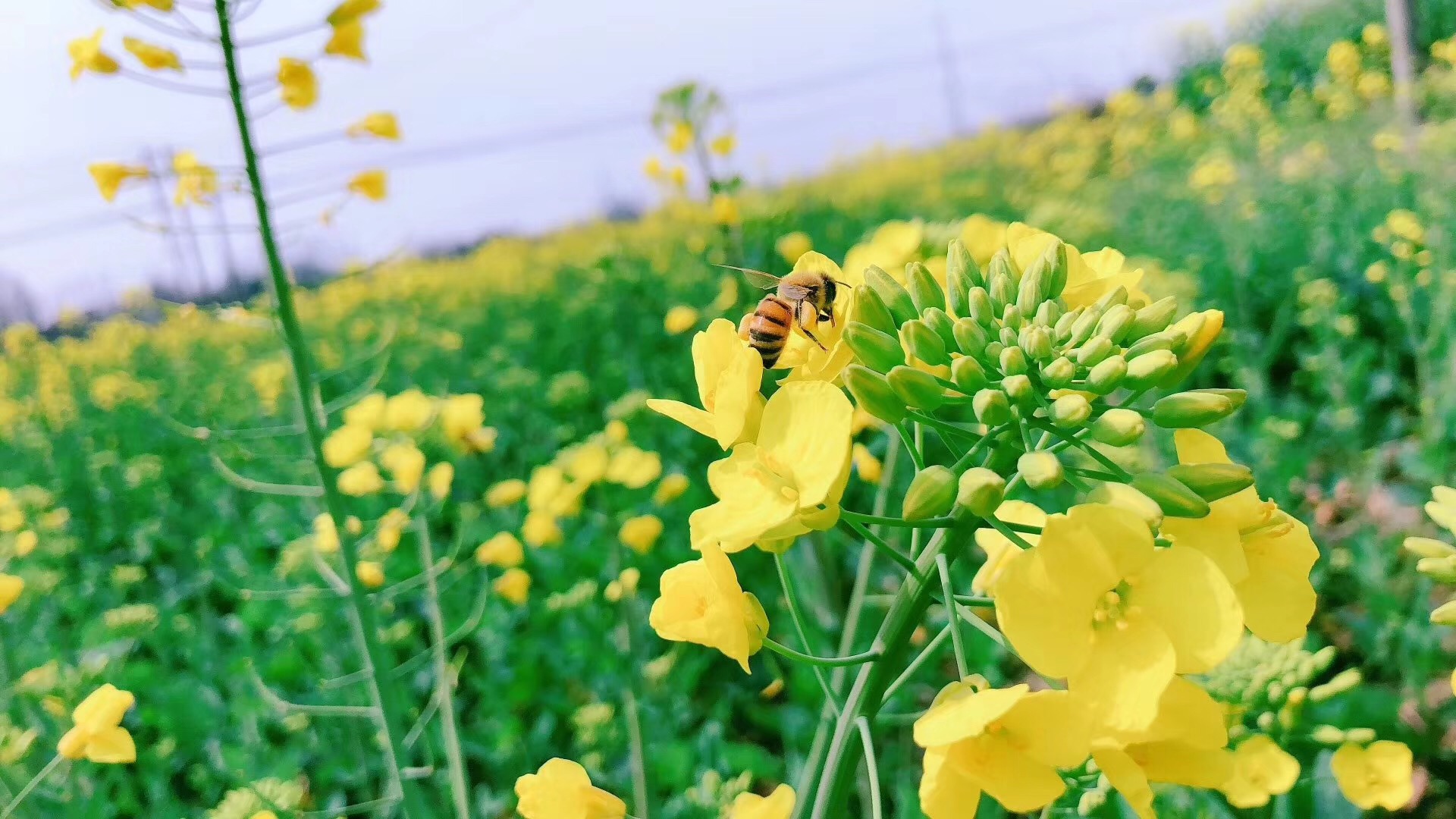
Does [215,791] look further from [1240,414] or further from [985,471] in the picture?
[1240,414]

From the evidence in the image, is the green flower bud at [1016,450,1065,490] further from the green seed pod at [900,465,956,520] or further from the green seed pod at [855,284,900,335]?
the green seed pod at [855,284,900,335]

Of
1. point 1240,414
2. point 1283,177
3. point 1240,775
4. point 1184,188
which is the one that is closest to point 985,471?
Result: point 1240,775

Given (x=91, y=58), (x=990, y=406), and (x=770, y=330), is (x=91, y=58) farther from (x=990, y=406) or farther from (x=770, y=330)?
(x=990, y=406)

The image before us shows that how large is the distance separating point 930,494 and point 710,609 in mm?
260

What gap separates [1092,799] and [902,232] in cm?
138

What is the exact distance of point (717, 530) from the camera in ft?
2.77

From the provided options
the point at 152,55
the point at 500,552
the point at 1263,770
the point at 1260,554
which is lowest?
the point at 1263,770

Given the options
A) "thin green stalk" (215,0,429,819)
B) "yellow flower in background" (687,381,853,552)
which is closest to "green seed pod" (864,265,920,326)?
"yellow flower in background" (687,381,853,552)

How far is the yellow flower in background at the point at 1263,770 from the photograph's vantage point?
1.34 metres

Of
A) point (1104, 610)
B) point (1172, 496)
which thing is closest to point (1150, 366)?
point (1172, 496)

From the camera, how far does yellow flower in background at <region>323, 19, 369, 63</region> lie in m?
1.89

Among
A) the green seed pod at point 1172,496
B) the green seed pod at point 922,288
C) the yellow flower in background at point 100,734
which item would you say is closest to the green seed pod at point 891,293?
the green seed pod at point 922,288

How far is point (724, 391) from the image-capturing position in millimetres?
919

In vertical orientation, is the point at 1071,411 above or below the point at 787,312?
below
